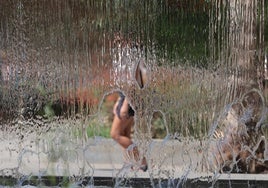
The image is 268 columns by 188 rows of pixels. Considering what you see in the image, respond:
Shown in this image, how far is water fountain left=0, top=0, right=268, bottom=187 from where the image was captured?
11.0 ft

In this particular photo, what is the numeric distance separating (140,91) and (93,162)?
0.48m

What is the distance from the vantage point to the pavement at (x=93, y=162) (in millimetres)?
3346

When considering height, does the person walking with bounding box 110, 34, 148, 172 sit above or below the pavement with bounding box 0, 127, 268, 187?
above

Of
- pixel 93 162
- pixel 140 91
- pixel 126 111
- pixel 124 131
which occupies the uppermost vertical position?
pixel 140 91

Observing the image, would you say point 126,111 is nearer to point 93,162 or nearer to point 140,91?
point 140,91

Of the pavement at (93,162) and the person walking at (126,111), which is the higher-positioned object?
the person walking at (126,111)

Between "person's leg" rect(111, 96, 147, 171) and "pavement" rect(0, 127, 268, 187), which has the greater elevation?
"person's leg" rect(111, 96, 147, 171)

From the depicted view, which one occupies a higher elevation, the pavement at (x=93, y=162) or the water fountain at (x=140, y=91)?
the water fountain at (x=140, y=91)

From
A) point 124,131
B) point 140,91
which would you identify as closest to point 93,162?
point 124,131

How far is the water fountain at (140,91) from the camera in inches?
132

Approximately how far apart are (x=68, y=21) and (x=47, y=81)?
1.17ft

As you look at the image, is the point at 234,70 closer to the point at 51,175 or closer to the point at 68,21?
the point at 68,21

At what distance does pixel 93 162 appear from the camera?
3410mm

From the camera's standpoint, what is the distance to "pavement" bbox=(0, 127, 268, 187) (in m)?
3.35
